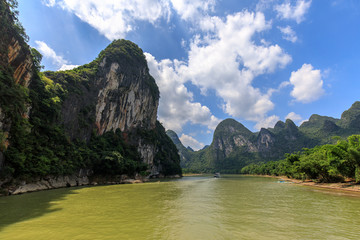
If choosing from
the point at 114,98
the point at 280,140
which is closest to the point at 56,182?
the point at 114,98

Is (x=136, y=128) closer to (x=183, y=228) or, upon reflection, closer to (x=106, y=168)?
(x=106, y=168)

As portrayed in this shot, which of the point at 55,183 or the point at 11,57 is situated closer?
the point at 11,57

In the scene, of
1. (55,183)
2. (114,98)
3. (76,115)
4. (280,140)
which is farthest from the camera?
(280,140)

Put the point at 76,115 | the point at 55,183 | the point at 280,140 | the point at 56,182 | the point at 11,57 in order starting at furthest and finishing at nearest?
the point at 280,140 → the point at 76,115 → the point at 56,182 → the point at 55,183 → the point at 11,57

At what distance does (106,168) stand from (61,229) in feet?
106

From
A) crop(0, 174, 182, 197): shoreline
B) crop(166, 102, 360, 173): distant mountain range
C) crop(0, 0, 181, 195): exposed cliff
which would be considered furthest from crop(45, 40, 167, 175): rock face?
crop(166, 102, 360, 173): distant mountain range

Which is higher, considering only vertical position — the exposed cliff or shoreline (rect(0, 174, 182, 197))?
the exposed cliff

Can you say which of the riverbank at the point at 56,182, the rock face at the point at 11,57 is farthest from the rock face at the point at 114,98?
the rock face at the point at 11,57

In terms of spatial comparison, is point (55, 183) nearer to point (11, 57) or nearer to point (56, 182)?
point (56, 182)

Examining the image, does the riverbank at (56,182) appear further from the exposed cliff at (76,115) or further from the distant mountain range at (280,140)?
the distant mountain range at (280,140)

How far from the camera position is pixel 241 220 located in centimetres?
889

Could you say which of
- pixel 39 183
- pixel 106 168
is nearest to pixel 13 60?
pixel 39 183

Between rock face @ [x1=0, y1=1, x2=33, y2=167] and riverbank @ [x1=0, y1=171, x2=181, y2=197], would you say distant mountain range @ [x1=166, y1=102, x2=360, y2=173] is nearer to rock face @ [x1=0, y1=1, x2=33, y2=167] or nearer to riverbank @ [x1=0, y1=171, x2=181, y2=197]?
riverbank @ [x1=0, y1=171, x2=181, y2=197]

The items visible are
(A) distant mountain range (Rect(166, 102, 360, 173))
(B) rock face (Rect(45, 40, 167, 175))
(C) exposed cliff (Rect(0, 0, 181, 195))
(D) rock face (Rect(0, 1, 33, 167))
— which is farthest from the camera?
(A) distant mountain range (Rect(166, 102, 360, 173))
